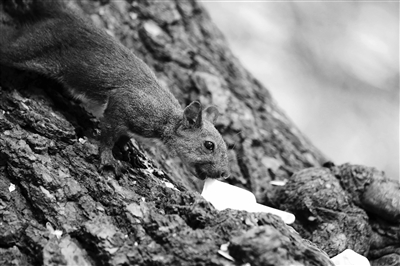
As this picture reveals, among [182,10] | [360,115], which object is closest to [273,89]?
[360,115]

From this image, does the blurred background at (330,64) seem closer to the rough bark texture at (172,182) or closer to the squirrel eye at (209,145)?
the rough bark texture at (172,182)

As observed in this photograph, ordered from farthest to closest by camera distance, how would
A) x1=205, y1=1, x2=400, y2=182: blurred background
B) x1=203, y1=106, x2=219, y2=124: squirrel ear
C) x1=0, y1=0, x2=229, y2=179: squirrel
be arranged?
1. x1=205, y1=1, x2=400, y2=182: blurred background
2. x1=203, y1=106, x2=219, y2=124: squirrel ear
3. x1=0, y1=0, x2=229, y2=179: squirrel

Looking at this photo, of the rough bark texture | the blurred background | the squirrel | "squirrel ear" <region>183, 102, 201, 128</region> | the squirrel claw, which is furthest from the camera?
the blurred background

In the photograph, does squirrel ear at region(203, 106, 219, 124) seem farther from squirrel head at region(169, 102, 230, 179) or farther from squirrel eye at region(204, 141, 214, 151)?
squirrel eye at region(204, 141, 214, 151)

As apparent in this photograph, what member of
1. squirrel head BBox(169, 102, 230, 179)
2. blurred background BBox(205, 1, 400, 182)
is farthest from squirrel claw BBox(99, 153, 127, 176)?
blurred background BBox(205, 1, 400, 182)

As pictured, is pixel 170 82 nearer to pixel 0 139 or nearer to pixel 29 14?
pixel 29 14

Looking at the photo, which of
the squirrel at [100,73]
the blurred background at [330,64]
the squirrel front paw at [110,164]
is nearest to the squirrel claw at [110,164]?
the squirrel front paw at [110,164]
